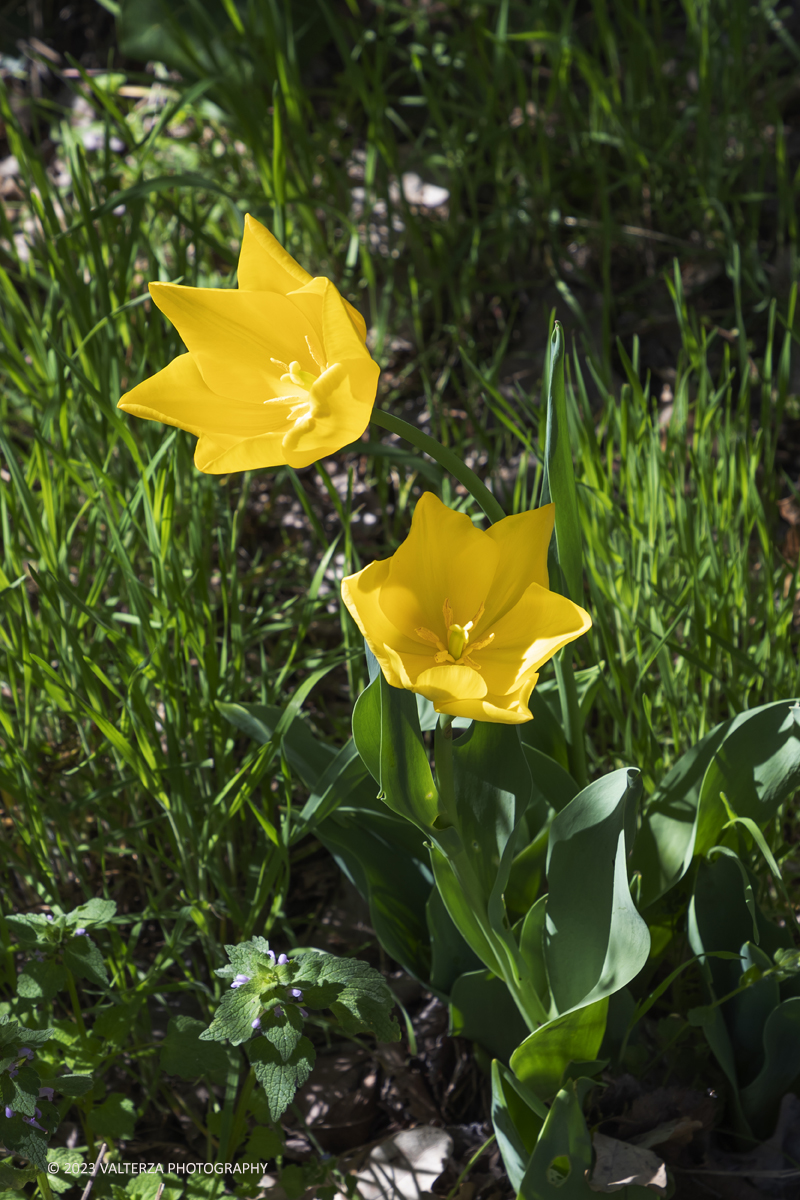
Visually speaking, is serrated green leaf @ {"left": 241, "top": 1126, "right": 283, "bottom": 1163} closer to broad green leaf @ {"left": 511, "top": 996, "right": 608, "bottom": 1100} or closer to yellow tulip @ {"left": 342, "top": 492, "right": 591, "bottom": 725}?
broad green leaf @ {"left": 511, "top": 996, "right": 608, "bottom": 1100}

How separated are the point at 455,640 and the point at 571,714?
297 millimetres

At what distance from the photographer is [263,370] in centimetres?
82

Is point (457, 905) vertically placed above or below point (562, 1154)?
above

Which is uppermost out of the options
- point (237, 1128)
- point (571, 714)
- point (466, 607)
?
point (466, 607)

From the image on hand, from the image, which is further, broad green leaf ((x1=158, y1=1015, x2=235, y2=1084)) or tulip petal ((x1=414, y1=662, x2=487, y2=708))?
broad green leaf ((x1=158, y1=1015, x2=235, y2=1084))

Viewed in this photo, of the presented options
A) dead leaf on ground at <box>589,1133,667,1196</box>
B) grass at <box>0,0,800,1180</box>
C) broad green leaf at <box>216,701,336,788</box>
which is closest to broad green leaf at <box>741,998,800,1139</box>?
dead leaf on ground at <box>589,1133,667,1196</box>

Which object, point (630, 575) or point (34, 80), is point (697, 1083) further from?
point (34, 80)

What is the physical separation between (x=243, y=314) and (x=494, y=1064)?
32.6 inches

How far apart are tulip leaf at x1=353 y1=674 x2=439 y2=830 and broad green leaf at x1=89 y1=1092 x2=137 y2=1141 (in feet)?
1.80

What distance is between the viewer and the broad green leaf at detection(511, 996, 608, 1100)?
3.02ft

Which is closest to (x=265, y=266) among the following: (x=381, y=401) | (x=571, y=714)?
(x=571, y=714)

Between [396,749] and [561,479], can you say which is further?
[561,479]

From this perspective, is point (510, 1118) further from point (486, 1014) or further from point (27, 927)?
point (27, 927)

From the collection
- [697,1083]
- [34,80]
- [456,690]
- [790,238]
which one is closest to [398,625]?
[456,690]
